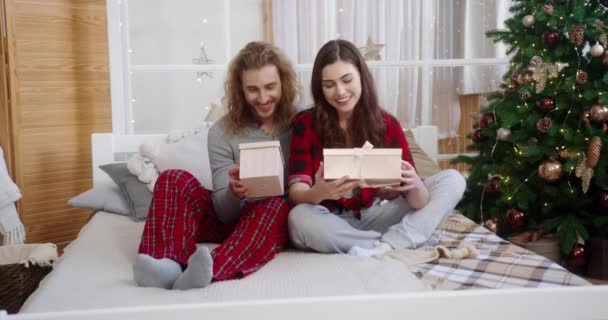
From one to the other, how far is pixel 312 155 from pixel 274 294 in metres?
0.62

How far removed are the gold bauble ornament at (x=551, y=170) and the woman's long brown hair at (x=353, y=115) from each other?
2.72 ft

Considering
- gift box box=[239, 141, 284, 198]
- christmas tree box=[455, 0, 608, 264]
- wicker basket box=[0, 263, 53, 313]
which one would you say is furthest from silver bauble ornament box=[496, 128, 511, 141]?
wicker basket box=[0, 263, 53, 313]

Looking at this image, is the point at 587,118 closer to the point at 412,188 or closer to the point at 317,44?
the point at 412,188

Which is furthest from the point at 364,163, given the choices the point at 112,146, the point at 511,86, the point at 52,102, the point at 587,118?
the point at 52,102

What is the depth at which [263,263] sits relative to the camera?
5.55ft

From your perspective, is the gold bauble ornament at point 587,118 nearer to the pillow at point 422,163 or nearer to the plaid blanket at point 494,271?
the pillow at point 422,163

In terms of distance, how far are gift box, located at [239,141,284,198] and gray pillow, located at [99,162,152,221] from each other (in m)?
0.80

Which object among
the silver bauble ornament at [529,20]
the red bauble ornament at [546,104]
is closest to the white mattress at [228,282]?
the red bauble ornament at [546,104]

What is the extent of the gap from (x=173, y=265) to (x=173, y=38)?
7.37ft

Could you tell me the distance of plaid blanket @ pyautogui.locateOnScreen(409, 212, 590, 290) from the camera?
5.02 feet

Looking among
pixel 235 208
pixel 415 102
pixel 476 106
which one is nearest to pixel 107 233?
pixel 235 208

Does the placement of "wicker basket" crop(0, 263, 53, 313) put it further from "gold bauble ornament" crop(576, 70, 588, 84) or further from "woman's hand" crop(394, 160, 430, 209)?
"gold bauble ornament" crop(576, 70, 588, 84)

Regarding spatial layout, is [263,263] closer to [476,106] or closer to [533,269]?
[533,269]

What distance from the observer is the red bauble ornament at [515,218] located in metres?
2.58
